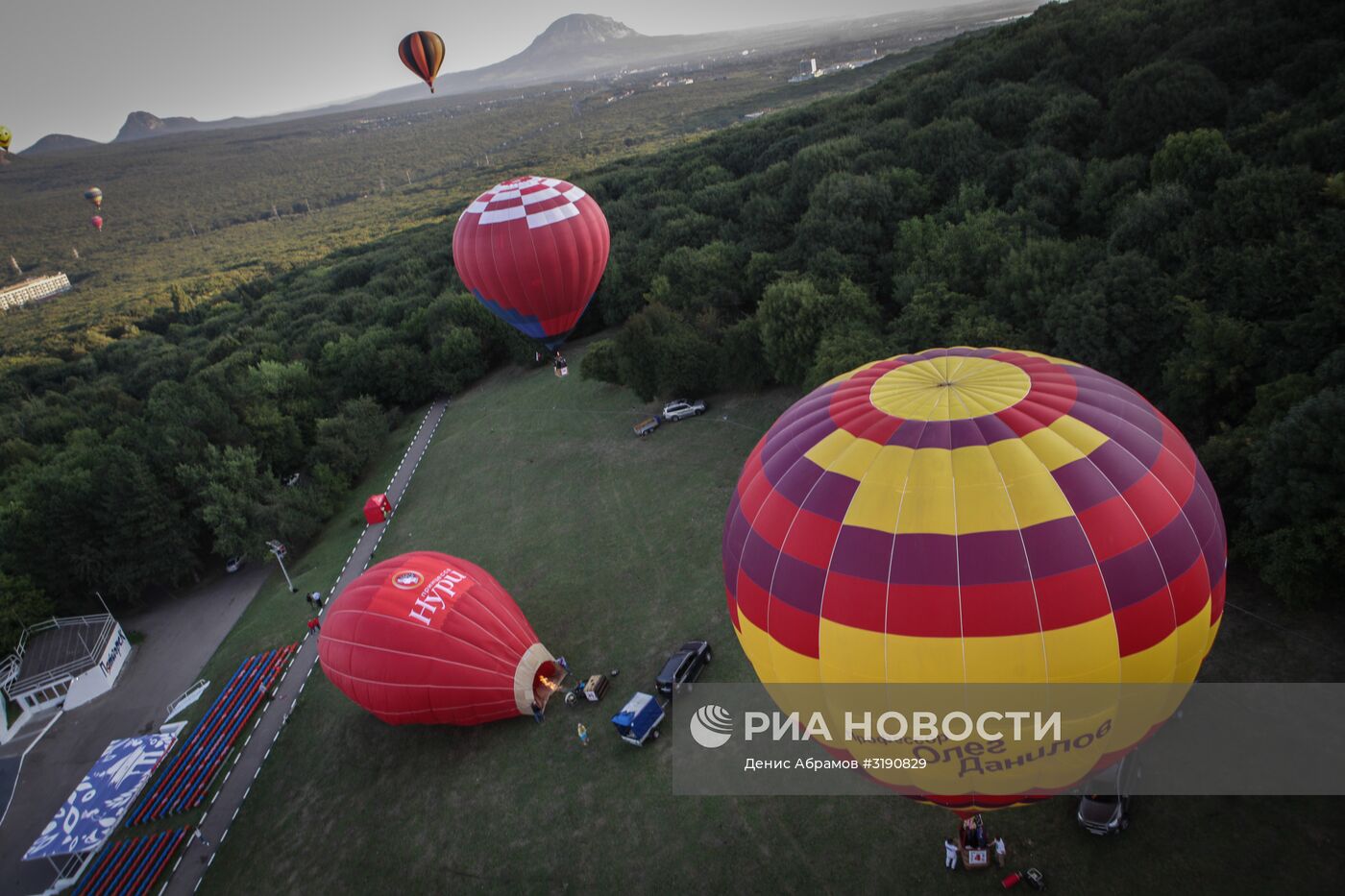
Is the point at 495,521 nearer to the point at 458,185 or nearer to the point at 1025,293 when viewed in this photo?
the point at 1025,293

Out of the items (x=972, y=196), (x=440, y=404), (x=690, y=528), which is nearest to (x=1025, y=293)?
→ (x=972, y=196)

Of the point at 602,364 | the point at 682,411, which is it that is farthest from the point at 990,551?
the point at 602,364

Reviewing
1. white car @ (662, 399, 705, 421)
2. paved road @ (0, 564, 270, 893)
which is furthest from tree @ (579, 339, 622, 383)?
paved road @ (0, 564, 270, 893)

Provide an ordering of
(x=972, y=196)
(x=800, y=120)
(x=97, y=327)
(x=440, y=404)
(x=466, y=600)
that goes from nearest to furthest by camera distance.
Result: (x=466, y=600) < (x=972, y=196) < (x=440, y=404) < (x=800, y=120) < (x=97, y=327)

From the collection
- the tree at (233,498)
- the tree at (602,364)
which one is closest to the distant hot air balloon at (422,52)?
the tree at (602,364)

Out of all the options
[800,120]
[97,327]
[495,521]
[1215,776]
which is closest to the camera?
[1215,776]

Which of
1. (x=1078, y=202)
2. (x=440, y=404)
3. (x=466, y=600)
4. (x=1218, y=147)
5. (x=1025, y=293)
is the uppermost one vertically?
(x=1218, y=147)

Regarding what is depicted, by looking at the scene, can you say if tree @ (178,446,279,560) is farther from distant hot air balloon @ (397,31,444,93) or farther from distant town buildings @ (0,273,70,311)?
distant town buildings @ (0,273,70,311)

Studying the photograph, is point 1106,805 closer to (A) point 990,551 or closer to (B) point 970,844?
(B) point 970,844
